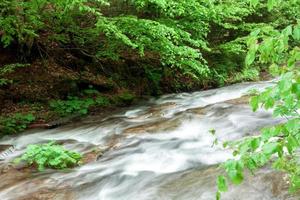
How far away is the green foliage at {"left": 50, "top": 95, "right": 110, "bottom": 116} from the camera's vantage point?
9570 millimetres

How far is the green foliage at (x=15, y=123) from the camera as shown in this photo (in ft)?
27.6

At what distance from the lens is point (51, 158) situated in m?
6.15

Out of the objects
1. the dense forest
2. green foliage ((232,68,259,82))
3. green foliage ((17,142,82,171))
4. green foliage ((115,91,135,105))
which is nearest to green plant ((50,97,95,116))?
the dense forest

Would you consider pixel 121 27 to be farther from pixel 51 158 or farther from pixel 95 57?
pixel 51 158

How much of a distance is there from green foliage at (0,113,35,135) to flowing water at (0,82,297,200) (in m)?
0.36

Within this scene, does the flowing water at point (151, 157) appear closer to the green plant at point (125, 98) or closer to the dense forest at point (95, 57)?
the dense forest at point (95, 57)

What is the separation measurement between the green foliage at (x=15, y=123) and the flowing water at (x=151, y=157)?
360mm

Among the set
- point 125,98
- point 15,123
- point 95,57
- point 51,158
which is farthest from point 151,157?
point 95,57

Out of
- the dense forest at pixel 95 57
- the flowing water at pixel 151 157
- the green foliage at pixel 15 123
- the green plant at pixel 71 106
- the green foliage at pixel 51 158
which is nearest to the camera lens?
the flowing water at pixel 151 157

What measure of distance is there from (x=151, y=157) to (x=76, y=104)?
431 centimetres

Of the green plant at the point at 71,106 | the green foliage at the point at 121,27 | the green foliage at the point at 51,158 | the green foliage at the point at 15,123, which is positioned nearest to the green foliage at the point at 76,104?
the green plant at the point at 71,106

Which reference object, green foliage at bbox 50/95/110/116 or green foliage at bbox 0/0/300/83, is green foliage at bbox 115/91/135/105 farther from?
green foliage at bbox 0/0/300/83

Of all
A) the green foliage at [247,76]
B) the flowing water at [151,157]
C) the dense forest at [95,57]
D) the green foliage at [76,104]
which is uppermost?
the dense forest at [95,57]

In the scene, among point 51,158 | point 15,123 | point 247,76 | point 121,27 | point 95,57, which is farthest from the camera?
point 247,76
